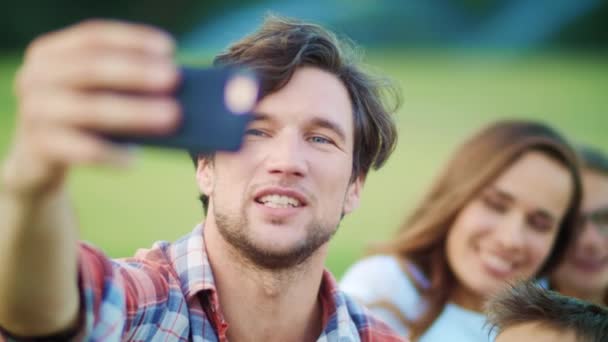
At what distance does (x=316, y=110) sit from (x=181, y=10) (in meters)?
12.4

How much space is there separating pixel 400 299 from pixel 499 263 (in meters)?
0.43

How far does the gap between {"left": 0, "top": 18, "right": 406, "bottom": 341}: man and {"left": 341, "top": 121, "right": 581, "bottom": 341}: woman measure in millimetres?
868

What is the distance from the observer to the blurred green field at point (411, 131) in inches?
311

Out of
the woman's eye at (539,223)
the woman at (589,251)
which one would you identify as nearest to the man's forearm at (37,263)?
the woman's eye at (539,223)

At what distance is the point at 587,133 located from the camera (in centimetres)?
1127

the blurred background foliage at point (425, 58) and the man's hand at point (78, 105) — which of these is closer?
the man's hand at point (78, 105)

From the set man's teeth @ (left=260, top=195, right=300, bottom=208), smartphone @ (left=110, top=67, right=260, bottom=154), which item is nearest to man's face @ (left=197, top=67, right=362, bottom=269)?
man's teeth @ (left=260, top=195, right=300, bottom=208)

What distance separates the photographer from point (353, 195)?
8.10 ft

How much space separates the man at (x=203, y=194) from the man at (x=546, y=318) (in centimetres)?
35

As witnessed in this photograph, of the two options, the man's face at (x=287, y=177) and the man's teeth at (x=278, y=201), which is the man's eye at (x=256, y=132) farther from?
the man's teeth at (x=278, y=201)

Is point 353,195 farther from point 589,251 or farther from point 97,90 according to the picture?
point 589,251

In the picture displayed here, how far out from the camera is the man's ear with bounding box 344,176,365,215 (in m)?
2.41

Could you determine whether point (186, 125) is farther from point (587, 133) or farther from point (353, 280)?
point (587, 133)

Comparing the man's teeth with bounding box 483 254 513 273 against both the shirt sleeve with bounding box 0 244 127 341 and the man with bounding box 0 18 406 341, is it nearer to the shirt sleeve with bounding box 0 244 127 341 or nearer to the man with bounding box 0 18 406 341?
the man with bounding box 0 18 406 341
